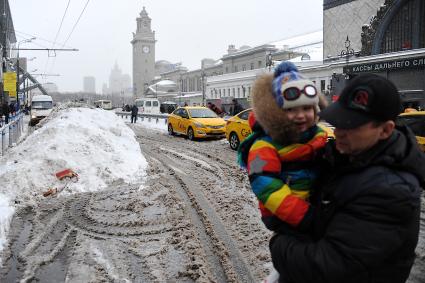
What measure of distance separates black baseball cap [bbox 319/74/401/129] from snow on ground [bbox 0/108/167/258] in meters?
6.64

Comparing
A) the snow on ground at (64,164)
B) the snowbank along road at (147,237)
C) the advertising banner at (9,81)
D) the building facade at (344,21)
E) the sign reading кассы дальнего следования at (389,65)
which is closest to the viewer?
the snowbank along road at (147,237)

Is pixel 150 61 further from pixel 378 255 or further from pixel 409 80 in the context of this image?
pixel 378 255

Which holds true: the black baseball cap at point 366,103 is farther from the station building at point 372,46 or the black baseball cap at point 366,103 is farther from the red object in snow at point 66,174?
the station building at point 372,46

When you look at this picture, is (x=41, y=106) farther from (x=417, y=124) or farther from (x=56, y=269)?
(x=56, y=269)

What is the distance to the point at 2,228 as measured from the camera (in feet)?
22.7

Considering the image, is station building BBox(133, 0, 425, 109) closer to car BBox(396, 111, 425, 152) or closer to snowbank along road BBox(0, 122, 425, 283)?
car BBox(396, 111, 425, 152)

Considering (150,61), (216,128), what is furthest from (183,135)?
(150,61)

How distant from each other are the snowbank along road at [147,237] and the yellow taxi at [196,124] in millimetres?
9708

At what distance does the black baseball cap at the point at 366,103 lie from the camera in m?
1.71

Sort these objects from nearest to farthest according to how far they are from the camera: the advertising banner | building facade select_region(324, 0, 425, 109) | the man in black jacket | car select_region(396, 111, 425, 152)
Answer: the man in black jacket < car select_region(396, 111, 425, 152) < the advertising banner < building facade select_region(324, 0, 425, 109)

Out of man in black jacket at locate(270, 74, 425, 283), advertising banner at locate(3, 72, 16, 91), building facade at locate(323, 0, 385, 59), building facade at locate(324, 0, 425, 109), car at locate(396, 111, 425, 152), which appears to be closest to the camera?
man in black jacket at locate(270, 74, 425, 283)

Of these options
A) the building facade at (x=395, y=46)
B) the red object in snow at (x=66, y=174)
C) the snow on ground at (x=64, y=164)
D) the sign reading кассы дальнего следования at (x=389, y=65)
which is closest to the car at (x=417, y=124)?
the snow on ground at (x=64, y=164)

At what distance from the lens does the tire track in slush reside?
519 cm

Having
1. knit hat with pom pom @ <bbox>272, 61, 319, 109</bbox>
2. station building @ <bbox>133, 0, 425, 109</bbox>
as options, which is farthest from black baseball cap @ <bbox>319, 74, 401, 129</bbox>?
station building @ <bbox>133, 0, 425, 109</bbox>
